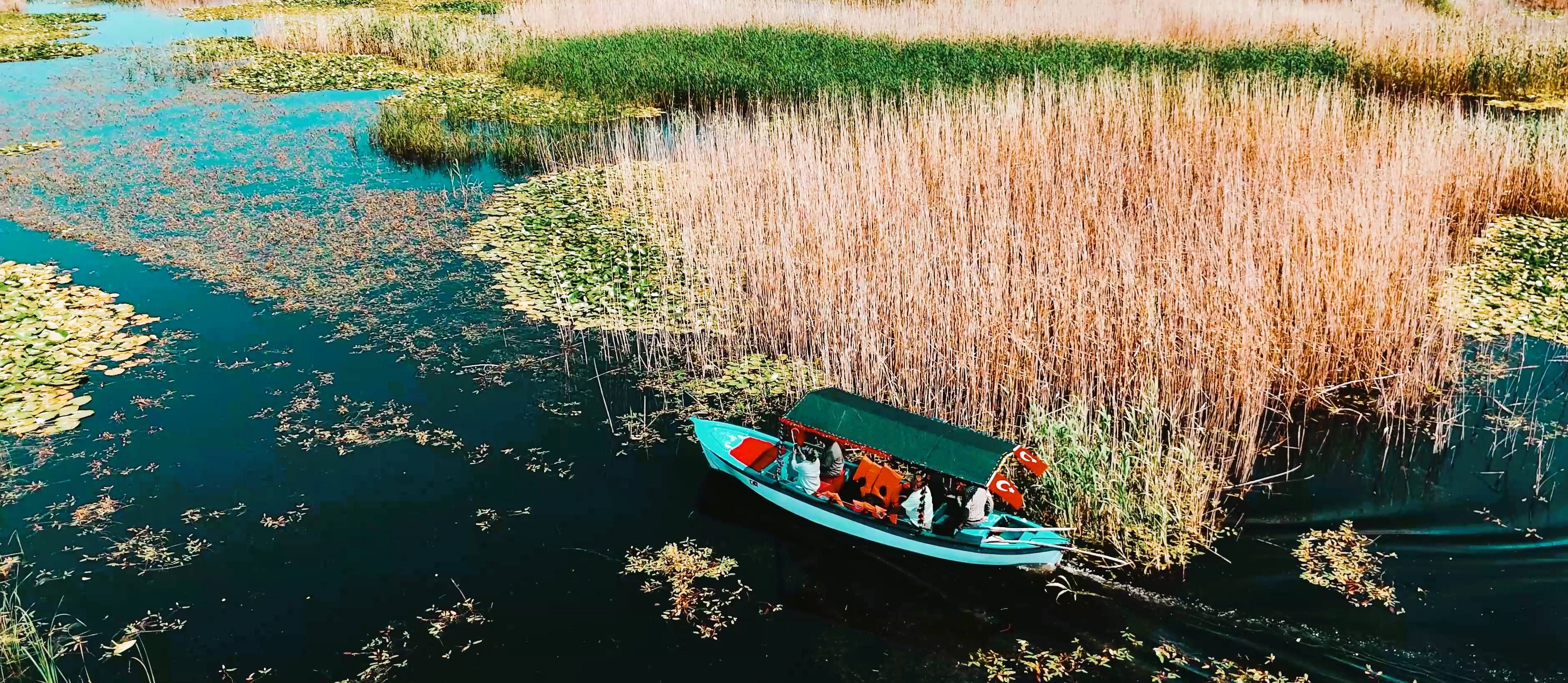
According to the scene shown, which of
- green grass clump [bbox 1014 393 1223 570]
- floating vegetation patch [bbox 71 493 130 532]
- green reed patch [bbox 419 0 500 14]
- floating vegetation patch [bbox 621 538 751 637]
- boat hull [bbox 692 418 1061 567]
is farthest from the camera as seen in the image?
green reed patch [bbox 419 0 500 14]

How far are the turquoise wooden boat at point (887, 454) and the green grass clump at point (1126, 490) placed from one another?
418 millimetres

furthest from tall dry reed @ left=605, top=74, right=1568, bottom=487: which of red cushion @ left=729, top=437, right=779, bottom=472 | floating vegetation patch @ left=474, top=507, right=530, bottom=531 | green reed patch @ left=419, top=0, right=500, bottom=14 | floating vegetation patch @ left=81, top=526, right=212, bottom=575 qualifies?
green reed patch @ left=419, top=0, right=500, bottom=14

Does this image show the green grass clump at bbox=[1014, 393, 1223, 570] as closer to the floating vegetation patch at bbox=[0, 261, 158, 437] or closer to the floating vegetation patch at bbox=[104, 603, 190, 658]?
the floating vegetation patch at bbox=[104, 603, 190, 658]

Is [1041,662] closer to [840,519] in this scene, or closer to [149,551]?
[840,519]

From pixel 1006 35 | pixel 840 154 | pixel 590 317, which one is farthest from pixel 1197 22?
pixel 590 317

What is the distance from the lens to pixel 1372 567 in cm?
696

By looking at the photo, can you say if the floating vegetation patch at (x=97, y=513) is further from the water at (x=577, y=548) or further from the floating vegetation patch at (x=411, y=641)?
the floating vegetation patch at (x=411, y=641)

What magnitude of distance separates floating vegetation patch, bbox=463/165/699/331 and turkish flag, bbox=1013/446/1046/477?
14.2 ft

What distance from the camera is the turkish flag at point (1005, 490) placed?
6.96 metres

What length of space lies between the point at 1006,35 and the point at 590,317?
47.1ft

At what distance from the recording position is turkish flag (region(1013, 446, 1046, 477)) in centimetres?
702

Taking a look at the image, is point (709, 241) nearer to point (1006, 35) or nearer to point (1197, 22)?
point (1006, 35)

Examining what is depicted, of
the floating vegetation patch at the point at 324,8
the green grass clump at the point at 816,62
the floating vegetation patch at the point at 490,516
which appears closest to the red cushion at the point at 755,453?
the floating vegetation patch at the point at 490,516

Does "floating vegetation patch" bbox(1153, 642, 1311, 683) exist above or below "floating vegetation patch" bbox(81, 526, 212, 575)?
below
